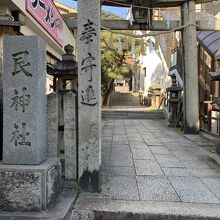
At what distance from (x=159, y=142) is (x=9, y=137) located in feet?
23.3

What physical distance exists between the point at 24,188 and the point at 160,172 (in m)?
3.22

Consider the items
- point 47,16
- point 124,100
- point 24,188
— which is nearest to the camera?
point 24,188

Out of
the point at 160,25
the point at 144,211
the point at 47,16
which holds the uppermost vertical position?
the point at 160,25

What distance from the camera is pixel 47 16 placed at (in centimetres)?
1038

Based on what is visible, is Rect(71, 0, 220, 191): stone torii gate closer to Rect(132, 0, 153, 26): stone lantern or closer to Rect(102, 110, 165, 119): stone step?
Rect(132, 0, 153, 26): stone lantern

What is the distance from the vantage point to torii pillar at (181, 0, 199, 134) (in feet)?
43.1

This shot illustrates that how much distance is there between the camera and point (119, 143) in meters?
10.6

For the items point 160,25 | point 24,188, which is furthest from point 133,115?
point 24,188

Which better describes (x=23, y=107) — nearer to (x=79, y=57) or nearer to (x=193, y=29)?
(x=79, y=57)

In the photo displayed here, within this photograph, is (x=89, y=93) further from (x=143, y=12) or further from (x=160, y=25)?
(x=160, y=25)

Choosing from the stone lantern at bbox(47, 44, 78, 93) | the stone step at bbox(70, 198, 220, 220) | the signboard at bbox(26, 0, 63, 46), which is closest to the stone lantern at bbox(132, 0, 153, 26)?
the signboard at bbox(26, 0, 63, 46)

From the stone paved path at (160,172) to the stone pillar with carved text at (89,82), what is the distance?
730mm

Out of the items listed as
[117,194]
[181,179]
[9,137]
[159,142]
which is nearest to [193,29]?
[159,142]

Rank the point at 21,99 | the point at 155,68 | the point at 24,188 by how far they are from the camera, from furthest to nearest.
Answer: the point at 155,68
the point at 21,99
the point at 24,188
